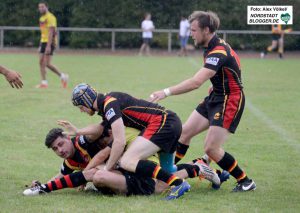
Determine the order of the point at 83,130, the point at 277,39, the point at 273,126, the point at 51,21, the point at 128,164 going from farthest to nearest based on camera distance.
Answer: the point at 277,39
the point at 51,21
the point at 273,126
the point at 83,130
the point at 128,164

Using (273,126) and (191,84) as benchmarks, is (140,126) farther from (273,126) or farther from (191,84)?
(273,126)

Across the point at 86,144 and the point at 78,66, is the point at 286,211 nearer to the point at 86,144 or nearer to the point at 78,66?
the point at 86,144

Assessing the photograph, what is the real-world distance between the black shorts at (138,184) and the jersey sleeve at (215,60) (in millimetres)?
1384

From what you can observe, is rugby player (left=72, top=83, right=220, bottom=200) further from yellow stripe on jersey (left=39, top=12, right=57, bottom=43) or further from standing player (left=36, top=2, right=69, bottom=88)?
yellow stripe on jersey (left=39, top=12, right=57, bottom=43)

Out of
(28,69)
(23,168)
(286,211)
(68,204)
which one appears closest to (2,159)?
(23,168)

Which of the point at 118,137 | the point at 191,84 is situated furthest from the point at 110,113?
the point at 191,84

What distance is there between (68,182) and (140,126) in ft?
3.18

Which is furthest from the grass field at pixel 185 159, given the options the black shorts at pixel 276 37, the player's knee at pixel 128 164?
the black shorts at pixel 276 37

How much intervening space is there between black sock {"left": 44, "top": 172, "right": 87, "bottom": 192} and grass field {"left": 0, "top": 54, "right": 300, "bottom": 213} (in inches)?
4.0

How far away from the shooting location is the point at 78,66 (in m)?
27.6

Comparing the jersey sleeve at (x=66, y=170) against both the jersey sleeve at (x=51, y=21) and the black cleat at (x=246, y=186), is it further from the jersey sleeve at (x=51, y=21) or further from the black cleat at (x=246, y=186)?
the jersey sleeve at (x=51, y=21)

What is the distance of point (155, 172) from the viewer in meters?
7.26

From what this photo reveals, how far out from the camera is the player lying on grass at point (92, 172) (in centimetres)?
735

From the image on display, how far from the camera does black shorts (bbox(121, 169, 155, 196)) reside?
7.39 meters
